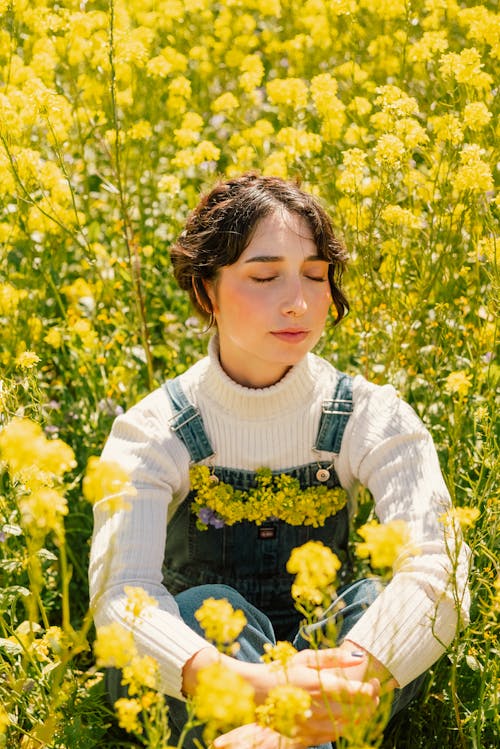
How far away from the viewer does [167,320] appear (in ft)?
9.86

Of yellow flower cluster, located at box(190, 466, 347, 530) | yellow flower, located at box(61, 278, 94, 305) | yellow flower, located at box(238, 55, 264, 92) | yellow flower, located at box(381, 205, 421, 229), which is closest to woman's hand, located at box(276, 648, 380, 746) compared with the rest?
yellow flower cluster, located at box(190, 466, 347, 530)

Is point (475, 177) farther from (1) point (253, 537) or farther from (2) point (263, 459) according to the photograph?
(1) point (253, 537)

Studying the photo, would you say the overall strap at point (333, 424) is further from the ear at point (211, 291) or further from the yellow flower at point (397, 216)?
the yellow flower at point (397, 216)

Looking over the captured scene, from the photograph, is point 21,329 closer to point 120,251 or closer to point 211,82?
point 120,251

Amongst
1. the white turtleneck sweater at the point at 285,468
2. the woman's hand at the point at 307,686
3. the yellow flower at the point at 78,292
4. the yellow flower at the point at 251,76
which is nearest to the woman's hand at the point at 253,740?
the woman's hand at the point at 307,686

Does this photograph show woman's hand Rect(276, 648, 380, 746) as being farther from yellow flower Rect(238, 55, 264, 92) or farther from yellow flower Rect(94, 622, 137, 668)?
yellow flower Rect(238, 55, 264, 92)

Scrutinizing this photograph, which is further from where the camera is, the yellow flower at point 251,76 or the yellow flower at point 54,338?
the yellow flower at point 251,76

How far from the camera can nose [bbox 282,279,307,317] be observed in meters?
1.86

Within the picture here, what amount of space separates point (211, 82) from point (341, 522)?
2757 millimetres

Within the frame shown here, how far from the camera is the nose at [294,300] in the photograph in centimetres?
186

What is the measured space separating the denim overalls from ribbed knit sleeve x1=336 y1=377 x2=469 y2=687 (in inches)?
1.7

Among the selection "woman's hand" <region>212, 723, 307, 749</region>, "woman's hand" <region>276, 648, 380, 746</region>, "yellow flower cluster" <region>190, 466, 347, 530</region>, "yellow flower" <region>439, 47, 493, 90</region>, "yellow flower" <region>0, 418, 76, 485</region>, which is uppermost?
"yellow flower" <region>439, 47, 493, 90</region>

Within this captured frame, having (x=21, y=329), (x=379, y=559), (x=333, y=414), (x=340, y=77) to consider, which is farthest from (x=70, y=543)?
(x=340, y=77)

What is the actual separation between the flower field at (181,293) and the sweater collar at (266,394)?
361 millimetres
